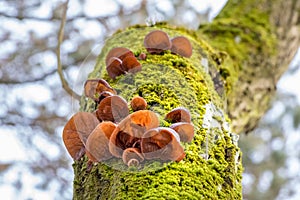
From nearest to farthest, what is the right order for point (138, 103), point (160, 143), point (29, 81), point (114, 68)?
point (160, 143) → point (138, 103) → point (114, 68) → point (29, 81)

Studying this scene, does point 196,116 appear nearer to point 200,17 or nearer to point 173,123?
point 173,123

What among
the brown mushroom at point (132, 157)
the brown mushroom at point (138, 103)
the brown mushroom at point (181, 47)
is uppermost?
the brown mushroom at point (181, 47)

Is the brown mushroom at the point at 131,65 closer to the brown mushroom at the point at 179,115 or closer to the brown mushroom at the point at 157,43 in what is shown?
the brown mushroom at the point at 157,43

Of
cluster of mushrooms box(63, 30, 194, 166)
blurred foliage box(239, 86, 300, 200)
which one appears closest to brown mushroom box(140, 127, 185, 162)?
cluster of mushrooms box(63, 30, 194, 166)

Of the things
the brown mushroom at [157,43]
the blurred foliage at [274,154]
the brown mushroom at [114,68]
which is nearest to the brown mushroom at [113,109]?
the brown mushroom at [114,68]

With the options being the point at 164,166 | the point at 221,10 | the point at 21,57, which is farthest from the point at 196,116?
the point at 21,57

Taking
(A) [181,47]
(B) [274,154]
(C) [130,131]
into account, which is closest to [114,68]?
(A) [181,47]

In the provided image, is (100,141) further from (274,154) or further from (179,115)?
(274,154)
